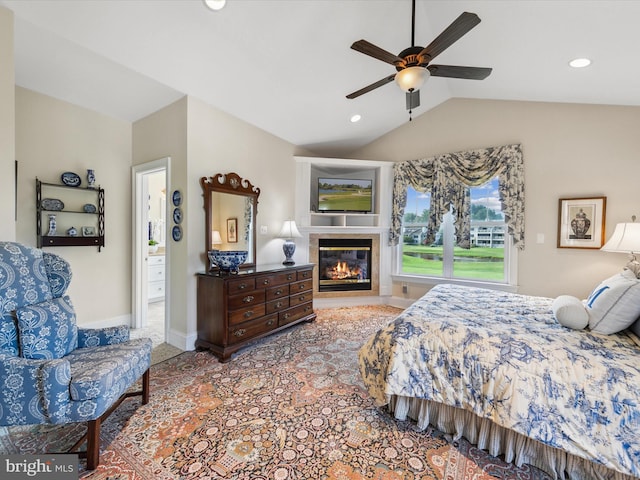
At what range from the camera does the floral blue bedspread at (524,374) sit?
4.15ft

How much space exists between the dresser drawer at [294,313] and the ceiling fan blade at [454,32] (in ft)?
9.53

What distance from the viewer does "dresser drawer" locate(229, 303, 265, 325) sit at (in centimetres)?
278

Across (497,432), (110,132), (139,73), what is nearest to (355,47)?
(139,73)

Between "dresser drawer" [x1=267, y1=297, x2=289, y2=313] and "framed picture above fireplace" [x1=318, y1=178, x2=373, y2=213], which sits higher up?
"framed picture above fireplace" [x1=318, y1=178, x2=373, y2=213]

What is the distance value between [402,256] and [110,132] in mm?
4495

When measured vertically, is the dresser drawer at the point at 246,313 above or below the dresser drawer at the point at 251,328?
above

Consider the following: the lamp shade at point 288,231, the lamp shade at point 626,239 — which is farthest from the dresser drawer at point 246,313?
the lamp shade at point 626,239

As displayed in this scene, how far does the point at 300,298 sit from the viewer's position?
370 cm

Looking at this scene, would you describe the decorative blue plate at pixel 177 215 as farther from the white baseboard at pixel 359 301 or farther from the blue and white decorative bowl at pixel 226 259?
the white baseboard at pixel 359 301

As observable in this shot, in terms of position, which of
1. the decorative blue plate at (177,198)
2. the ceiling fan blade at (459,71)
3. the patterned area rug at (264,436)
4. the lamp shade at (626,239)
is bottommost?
the patterned area rug at (264,436)

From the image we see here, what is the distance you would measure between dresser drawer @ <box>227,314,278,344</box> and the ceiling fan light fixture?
103 inches

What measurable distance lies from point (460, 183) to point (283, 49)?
2942 millimetres

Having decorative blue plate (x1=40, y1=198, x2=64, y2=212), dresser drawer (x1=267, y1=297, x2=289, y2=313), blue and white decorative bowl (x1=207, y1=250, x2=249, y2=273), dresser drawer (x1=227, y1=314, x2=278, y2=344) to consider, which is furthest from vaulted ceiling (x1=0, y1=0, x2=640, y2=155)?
dresser drawer (x1=227, y1=314, x2=278, y2=344)

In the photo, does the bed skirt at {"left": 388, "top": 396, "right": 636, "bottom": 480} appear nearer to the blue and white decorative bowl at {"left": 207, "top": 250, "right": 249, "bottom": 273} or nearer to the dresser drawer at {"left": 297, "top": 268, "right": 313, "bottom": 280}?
the blue and white decorative bowl at {"left": 207, "top": 250, "right": 249, "bottom": 273}
